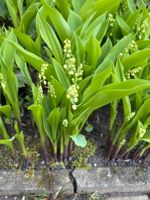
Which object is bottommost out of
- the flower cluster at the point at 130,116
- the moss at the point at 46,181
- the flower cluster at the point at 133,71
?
the moss at the point at 46,181

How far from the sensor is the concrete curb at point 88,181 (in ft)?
5.43

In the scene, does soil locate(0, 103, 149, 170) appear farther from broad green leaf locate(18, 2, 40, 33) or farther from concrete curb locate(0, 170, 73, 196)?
broad green leaf locate(18, 2, 40, 33)

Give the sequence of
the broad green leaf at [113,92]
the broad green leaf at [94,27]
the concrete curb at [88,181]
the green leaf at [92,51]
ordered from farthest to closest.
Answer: the concrete curb at [88,181], the broad green leaf at [94,27], the green leaf at [92,51], the broad green leaf at [113,92]

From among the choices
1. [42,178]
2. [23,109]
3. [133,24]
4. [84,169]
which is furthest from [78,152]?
[133,24]

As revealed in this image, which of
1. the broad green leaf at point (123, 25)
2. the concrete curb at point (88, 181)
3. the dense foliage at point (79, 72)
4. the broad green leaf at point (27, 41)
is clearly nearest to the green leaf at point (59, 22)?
the dense foliage at point (79, 72)

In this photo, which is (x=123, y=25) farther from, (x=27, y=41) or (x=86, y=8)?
(x=27, y=41)

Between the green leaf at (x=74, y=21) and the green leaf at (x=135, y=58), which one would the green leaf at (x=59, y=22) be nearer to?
the green leaf at (x=74, y=21)

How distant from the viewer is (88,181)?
169 centimetres

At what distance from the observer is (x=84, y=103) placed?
1.45 m

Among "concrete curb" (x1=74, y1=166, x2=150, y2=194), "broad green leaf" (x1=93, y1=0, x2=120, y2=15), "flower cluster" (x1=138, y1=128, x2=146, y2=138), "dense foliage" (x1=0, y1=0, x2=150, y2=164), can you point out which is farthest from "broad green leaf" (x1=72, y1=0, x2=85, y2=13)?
"concrete curb" (x1=74, y1=166, x2=150, y2=194)

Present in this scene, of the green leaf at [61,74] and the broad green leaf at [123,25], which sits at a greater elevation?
the broad green leaf at [123,25]

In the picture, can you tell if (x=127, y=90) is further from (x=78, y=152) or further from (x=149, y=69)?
(x=78, y=152)

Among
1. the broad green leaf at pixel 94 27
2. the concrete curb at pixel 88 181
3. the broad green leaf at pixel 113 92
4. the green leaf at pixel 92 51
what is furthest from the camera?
the concrete curb at pixel 88 181

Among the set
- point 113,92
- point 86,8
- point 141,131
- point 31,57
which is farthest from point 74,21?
point 141,131
